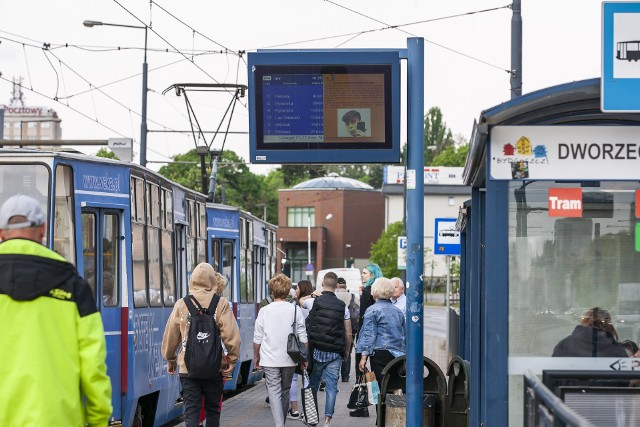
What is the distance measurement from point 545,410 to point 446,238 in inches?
628

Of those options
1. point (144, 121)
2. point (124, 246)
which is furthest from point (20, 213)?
point (144, 121)

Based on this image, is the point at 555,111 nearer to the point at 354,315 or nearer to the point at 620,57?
the point at 620,57

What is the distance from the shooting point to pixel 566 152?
26.1 feet

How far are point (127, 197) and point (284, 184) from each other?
366ft

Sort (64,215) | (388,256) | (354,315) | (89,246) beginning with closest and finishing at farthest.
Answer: (64,215) < (89,246) < (354,315) < (388,256)

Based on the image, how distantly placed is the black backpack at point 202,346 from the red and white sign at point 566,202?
3.21m

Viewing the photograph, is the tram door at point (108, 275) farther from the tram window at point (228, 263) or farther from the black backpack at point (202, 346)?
the tram window at point (228, 263)

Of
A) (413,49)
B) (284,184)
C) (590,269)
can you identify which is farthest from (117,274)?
(284,184)

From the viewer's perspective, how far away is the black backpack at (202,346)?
32.1 feet

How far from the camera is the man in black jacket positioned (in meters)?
13.5

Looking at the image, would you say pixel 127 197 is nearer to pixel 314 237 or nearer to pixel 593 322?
pixel 593 322

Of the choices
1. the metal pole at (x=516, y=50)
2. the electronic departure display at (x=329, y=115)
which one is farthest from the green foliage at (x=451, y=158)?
the electronic departure display at (x=329, y=115)

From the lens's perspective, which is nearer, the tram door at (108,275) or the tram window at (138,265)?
the tram door at (108,275)

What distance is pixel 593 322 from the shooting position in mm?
7824
